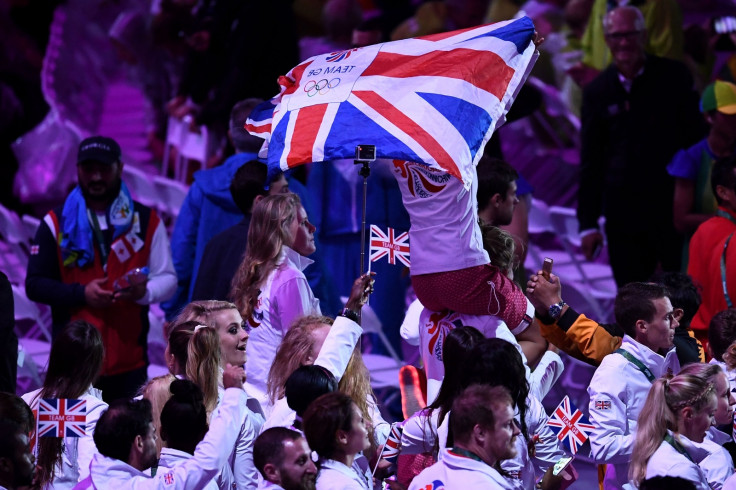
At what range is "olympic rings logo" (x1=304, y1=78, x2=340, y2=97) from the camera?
5344 mm

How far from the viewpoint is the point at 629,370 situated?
5.29 m

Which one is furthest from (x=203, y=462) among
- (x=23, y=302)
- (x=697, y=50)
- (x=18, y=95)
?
(x=18, y=95)

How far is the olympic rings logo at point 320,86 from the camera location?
5.34 metres

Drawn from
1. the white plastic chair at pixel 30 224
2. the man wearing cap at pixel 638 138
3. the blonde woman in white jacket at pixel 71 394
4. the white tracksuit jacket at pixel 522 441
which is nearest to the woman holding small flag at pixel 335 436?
the white tracksuit jacket at pixel 522 441

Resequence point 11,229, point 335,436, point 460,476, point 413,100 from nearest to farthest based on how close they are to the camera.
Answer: point 460,476 < point 335,436 < point 413,100 < point 11,229

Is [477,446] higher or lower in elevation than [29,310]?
higher

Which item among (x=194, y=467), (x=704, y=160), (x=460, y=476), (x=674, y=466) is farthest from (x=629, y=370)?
(x=704, y=160)

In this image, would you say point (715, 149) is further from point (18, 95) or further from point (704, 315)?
point (18, 95)

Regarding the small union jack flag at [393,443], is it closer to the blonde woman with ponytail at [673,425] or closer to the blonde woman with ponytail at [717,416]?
the blonde woman with ponytail at [673,425]

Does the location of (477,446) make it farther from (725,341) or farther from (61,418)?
(725,341)

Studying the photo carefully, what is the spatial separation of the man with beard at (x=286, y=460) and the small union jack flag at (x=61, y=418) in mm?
780

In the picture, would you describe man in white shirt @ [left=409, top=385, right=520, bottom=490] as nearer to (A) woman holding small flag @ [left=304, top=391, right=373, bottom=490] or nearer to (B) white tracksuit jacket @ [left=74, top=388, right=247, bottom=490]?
(A) woman holding small flag @ [left=304, top=391, right=373, bottom=490]

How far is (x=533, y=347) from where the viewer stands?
18.5ft

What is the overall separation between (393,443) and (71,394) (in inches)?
50.3
